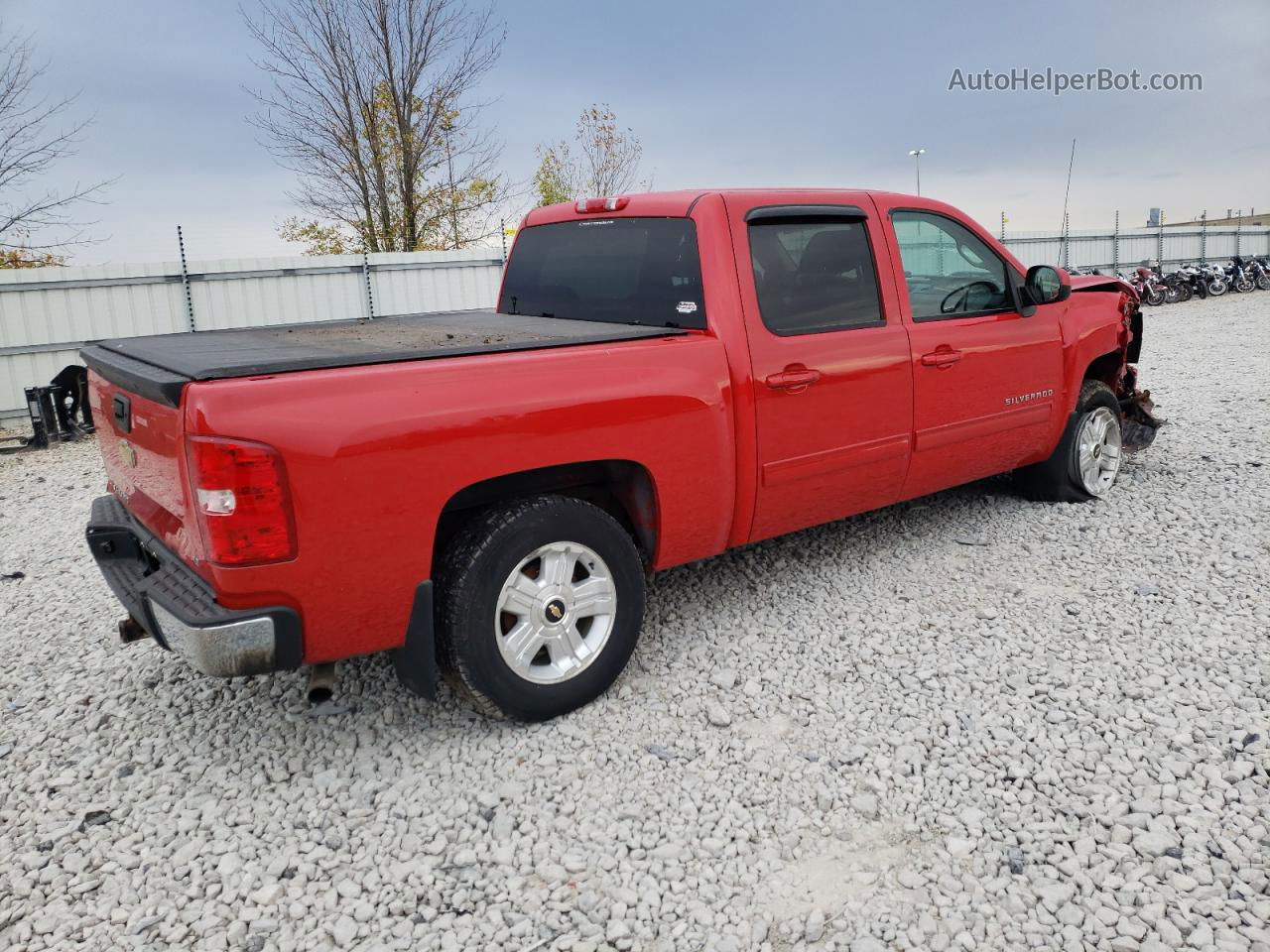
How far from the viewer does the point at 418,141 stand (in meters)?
21.8

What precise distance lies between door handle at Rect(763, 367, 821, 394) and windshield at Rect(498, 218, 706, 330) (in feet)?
1.19

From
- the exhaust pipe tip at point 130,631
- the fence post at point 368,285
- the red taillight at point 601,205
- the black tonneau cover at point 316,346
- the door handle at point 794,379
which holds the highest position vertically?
the fence post at point 368,285

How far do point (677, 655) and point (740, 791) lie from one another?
3.24 ft

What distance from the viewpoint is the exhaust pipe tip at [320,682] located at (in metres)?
2.98

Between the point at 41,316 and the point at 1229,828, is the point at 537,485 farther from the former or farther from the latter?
the point at 41,316

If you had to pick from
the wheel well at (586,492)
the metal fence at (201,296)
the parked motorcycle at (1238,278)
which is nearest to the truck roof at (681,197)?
the wheel well at (586,492)

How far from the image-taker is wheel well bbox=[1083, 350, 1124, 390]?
19.6 feet

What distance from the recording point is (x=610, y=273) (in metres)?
4.27

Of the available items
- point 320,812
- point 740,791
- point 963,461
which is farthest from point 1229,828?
point 320,812

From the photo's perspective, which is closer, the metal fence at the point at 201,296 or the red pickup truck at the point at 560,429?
the red pickup truck at the point at 560,429

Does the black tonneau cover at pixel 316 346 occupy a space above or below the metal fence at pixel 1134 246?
below

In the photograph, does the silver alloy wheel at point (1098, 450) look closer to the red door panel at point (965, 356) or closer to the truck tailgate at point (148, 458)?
the red door panel at point (965, 356)

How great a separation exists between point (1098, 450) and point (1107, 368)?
553mm

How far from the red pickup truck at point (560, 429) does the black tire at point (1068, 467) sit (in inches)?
22.3
